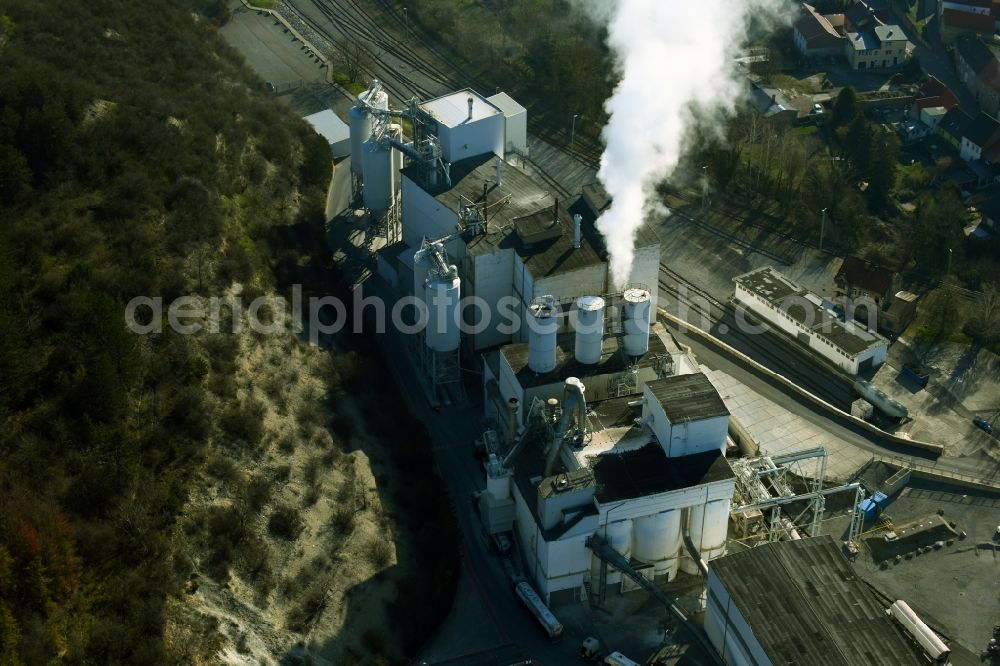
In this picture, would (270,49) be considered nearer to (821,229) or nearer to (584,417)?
(821,229)

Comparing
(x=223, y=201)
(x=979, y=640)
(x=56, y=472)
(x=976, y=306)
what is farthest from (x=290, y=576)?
(x=976, y=306)

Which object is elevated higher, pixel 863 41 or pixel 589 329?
pixel 589 329

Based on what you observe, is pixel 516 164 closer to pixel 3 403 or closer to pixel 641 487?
pixel 641 487

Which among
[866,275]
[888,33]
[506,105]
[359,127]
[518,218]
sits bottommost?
[866,275]

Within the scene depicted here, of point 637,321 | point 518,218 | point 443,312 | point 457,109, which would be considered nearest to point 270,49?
point 457,109

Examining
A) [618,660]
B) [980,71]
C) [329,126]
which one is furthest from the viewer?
[980,71]

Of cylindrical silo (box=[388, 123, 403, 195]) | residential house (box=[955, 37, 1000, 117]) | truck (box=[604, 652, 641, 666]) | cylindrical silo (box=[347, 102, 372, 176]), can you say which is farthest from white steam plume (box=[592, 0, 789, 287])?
residential house (box=[955, 37, 1000, 117])
